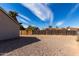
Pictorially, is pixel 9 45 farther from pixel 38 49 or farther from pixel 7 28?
pixel 7 28

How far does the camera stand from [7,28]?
17844 millimetres

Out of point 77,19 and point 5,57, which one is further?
point 77,19

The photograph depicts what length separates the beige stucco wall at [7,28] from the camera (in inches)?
651

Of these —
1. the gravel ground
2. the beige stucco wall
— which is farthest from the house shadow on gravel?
the beige stucco wall

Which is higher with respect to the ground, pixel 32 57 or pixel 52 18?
pixel 52 18

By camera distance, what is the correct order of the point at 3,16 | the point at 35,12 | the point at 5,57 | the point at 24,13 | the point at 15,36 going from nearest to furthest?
the point at 5,57
the point at 35,12
the point at 24,13
the point at 3,16
the point at 15,36

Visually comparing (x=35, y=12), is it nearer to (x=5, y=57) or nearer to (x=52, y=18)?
(x=52, y=18)

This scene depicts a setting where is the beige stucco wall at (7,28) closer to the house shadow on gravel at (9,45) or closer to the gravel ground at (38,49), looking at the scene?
the house shadow on gravel at (9,45)

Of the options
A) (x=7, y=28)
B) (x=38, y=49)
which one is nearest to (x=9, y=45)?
(x=38, y=49)

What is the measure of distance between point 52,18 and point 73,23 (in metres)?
1.45

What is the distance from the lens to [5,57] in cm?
811

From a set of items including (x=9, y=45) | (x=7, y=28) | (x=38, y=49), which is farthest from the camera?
(x=7, y=28)

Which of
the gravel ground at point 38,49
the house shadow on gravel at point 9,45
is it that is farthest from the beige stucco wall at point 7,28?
the gravel ground at point 38,49

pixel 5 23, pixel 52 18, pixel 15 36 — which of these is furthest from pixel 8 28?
pixel 52 18
